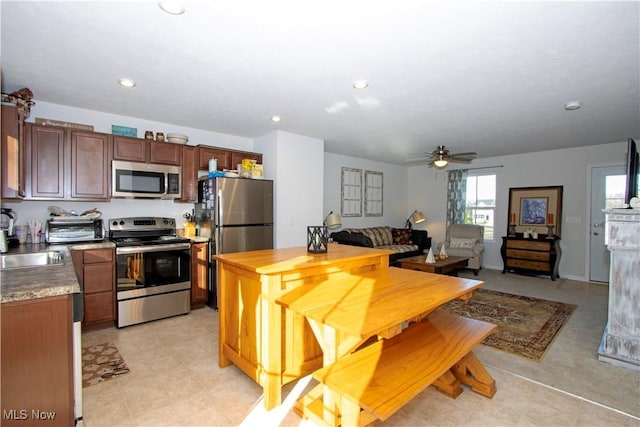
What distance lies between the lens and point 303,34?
1.99m

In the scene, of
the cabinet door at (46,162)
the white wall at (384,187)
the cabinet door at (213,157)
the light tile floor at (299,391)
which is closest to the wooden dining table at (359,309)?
→ the light tile floor at (299,391)

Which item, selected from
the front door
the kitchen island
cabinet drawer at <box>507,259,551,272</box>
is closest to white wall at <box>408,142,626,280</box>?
the front door

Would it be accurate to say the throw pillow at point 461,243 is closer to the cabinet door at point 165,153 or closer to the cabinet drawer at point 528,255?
the cabinet drawer at point 528,255

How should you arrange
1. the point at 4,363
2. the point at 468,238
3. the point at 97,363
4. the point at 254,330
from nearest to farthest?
the point at 4,363 → the point at 254,330 → the point at 97,363 → the point at 468,238

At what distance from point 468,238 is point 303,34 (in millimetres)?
5681

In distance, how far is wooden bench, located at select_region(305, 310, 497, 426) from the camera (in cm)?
144

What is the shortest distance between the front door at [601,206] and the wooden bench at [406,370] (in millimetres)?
4858

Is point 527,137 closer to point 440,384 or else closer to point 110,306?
point 440,384

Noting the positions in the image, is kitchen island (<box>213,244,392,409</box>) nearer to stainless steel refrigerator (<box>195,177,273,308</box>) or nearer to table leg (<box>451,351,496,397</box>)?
table leg (<box>451,351,496,397</box>)

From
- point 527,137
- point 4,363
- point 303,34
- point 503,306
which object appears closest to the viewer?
point 4,363

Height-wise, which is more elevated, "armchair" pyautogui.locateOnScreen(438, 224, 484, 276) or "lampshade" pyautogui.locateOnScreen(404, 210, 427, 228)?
"lampshade" pyautogui.locateOnScreen(404, 210, 427, 228)

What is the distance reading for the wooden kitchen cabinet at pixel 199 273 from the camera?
3875 mm

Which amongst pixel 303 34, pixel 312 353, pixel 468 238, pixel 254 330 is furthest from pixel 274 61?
pixel 468 238

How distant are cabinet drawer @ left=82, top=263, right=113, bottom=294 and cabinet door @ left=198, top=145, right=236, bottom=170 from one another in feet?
5.33
